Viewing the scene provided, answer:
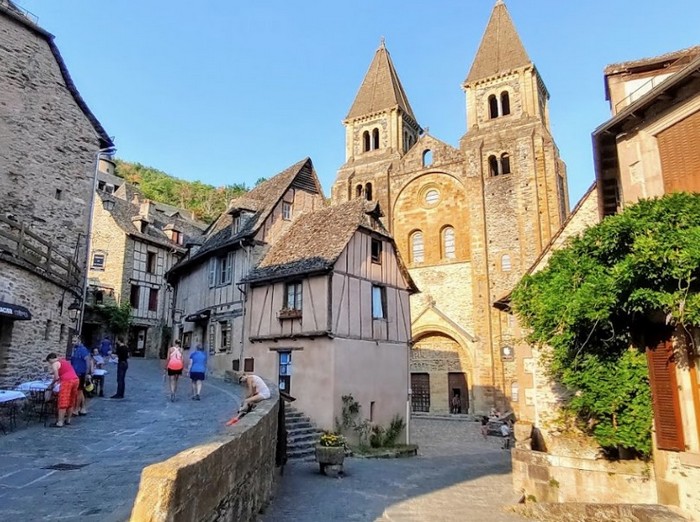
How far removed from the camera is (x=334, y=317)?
53.8ft

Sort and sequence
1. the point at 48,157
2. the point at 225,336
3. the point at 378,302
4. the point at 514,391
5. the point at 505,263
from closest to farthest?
the point at 48,157, the point at 378,302, the point at 225,336, the point at 514,391, the point at 505,263


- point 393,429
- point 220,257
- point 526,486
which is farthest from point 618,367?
point 220,257

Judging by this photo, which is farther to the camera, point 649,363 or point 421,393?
point 421,393

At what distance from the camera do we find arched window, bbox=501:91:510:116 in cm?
3369

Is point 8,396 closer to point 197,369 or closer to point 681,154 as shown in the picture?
point 197,369

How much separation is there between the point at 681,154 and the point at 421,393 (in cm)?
2382

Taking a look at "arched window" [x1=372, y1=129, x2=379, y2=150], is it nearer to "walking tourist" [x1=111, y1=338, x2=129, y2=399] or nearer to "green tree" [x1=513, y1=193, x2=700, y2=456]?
"walking tourist" [x1=111, y1=338, x2=129, y2=399]

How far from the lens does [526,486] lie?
400 inches

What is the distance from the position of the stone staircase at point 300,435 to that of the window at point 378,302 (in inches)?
172

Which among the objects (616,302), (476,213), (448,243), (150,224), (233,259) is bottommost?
(616,302)

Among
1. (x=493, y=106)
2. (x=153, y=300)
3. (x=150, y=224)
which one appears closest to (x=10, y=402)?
(x=153, y=300)

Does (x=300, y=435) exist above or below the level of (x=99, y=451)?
below

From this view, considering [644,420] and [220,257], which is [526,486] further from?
[220,257]

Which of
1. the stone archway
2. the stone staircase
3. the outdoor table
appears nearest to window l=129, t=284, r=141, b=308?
the stone archway
